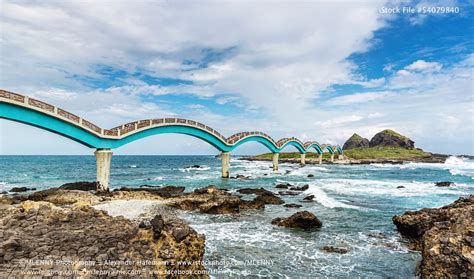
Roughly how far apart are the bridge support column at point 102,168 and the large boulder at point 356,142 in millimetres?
163208

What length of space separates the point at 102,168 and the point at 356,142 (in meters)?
166

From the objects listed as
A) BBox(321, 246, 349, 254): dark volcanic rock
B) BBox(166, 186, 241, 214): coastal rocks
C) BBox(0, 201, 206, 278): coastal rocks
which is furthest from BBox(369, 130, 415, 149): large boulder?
BBox(0, 201, 206, 278): coastal rocks

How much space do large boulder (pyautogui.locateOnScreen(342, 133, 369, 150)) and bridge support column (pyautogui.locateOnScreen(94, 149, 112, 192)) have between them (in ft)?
535

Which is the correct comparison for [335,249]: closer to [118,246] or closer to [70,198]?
[118,246]

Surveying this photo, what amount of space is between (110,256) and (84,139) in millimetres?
22204

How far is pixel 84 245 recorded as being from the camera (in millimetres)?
7836

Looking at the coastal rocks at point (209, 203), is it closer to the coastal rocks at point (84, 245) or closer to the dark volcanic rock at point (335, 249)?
the dark volcanic rock at point (335, 249)

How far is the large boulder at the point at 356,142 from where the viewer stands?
169 metres

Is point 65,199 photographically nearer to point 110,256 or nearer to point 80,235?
point 80,235

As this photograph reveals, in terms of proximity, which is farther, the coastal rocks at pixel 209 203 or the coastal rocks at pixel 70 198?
the coastal rocks at pixel 70 198

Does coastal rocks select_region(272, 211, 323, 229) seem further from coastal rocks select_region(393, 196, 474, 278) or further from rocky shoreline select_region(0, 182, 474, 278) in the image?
coastal rocks select_region(393, 196, 474, 278)

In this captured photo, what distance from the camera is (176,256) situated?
26.6 feet

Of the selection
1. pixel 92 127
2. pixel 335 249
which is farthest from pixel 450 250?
pixel 92 127

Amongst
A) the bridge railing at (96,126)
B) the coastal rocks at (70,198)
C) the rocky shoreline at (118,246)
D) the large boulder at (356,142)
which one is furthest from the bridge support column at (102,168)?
the large boulder at (356,142)
